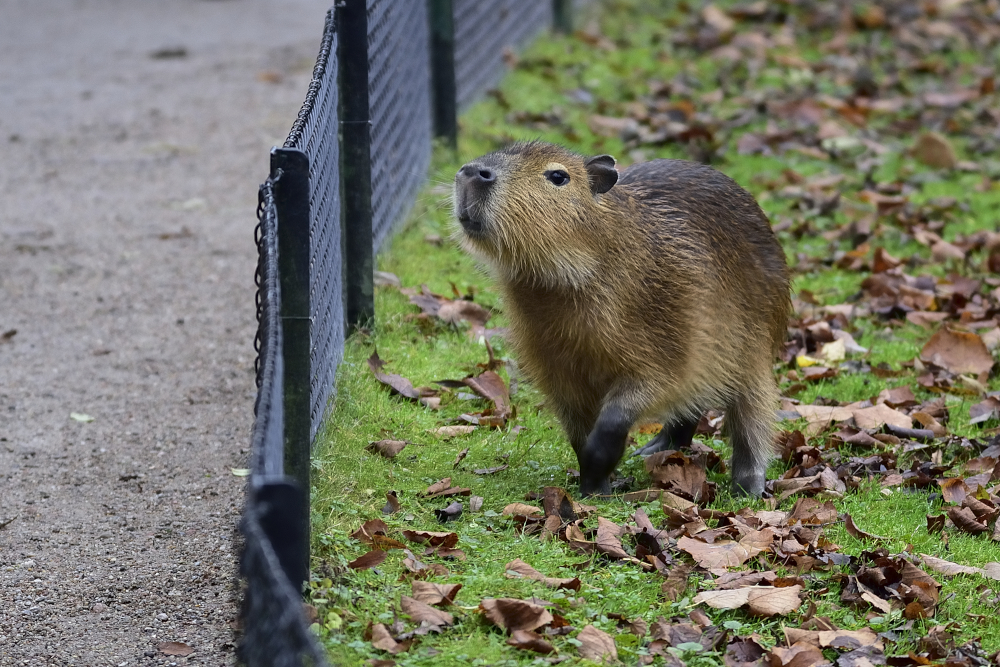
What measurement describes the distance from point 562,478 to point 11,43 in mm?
7901

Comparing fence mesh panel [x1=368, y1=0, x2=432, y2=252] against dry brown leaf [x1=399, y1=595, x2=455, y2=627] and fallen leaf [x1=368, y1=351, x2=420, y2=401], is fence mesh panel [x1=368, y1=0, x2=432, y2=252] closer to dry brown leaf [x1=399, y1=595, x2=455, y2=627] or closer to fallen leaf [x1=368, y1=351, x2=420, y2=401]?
fallen leaf [x1=368, y1=351, x2=420, y2=401]

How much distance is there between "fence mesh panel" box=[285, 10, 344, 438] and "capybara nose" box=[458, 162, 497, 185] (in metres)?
0.48

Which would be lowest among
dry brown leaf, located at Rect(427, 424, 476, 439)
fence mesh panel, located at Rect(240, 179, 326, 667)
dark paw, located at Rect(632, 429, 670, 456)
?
dark paw, located at Rect(632, 429, 670, 456)

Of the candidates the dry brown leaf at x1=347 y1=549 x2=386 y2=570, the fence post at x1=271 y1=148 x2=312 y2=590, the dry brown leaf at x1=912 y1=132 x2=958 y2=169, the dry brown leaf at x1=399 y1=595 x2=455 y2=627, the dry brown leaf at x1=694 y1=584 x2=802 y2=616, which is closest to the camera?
the fence post at x1=271 y1=148 x2=312 y2=590

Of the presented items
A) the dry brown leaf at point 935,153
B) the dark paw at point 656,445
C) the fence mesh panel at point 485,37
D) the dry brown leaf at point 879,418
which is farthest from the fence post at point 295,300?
the dry brown leaf at point 935,153

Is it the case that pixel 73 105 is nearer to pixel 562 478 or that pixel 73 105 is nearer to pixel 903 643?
pixel 562 478

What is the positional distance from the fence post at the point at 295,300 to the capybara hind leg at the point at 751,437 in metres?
1.74

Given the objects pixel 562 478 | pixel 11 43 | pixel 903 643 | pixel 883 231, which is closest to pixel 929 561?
pixel 903 643

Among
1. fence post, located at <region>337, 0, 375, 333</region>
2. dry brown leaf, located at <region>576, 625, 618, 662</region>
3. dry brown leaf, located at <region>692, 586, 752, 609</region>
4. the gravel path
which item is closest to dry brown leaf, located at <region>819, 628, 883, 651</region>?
dry brown leaf, located at <region>692, 586, 752, 609</region>

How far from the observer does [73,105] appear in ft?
30.5

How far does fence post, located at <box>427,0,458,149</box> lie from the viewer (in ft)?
25.8

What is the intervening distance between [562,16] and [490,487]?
25.4 feet

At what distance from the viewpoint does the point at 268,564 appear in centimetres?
223

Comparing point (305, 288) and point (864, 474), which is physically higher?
point (305, 288)
